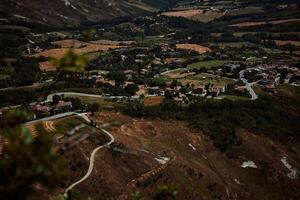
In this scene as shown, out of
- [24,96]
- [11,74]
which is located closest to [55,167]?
[24,96]

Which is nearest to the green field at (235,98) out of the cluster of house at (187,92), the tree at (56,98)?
the cluster of house at (187,92)

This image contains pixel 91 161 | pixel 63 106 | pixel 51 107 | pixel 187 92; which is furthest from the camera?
pixel 187 92

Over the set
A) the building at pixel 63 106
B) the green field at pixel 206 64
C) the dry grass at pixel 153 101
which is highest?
the building at pixel 63 106

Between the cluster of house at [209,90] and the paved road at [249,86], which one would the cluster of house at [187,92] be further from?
the paved road at [249,86]

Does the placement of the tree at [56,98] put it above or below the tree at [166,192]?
below

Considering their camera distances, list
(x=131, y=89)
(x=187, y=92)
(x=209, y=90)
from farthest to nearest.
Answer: (x=209, y=90)
(x=187, y=92)
(x=131, y=89)

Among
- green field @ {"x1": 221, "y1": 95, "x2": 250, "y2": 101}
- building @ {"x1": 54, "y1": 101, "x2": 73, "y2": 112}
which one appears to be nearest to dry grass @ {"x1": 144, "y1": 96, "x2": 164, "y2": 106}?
green field @ {"x1": 221, "y1": 95, "x2": 250, "y2": 101}

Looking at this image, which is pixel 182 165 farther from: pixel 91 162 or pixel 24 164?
pixel 24 164

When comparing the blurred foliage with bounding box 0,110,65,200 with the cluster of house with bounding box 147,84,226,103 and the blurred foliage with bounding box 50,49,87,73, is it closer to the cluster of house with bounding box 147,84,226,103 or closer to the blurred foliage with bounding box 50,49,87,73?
the blurred foliage with bounding box 50,49,87,73

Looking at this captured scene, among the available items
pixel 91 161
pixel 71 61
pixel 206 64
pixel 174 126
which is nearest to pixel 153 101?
pixel 174 126

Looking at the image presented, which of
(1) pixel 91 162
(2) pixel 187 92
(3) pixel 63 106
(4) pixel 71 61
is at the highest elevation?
(4) pixel 71 61
